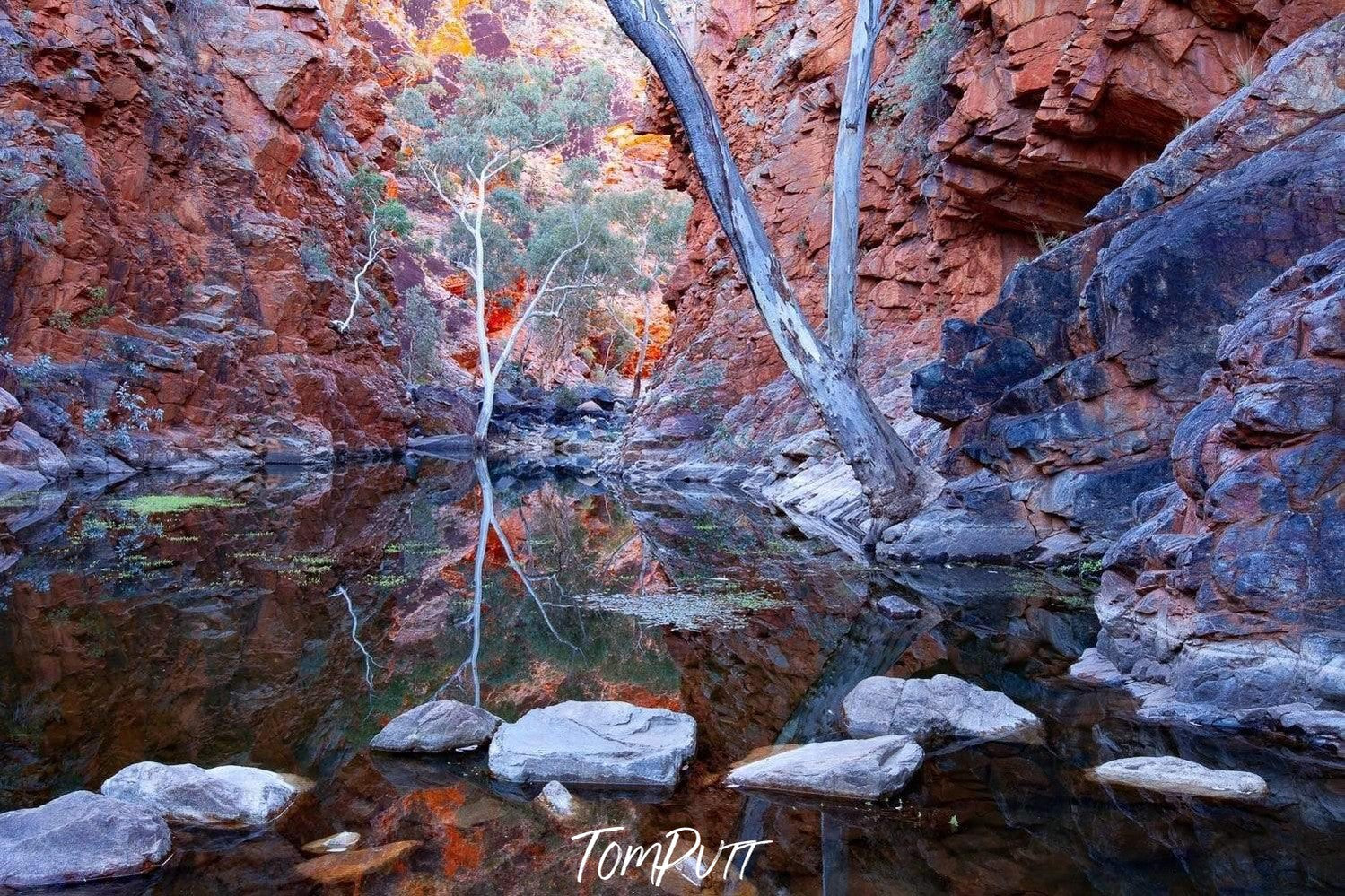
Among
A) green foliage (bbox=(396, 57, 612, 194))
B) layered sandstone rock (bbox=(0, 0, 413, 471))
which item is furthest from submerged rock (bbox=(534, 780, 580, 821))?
green foliage (bbox=(396, 57, 612, 194))

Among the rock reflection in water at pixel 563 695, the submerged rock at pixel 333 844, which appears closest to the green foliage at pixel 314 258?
the rock reflection in water at pixel 563 695

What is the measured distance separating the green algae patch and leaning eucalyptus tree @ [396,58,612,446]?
14317 mm

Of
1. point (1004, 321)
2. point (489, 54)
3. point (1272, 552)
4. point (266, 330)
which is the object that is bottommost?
point (1272, 552)

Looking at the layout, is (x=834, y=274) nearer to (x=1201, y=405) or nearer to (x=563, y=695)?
(x=1201, y=405)

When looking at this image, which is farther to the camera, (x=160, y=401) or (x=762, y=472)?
(x=160, y=401)

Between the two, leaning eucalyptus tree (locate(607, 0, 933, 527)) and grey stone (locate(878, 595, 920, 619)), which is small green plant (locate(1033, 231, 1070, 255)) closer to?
leaning eucalyptus tree (locate(607, 0, 933, 527))

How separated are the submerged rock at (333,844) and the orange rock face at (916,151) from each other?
1196cm

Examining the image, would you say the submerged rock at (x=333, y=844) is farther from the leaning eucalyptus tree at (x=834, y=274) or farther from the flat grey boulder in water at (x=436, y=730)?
the leaning eucalyptus tree at (x=834, y=274)

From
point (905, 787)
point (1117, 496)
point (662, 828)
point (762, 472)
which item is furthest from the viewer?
point (762, 472)

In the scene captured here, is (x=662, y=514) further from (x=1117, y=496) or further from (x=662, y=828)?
(x=662, y=828)

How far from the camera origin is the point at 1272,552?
4.53m

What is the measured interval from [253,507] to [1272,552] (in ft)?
41.7

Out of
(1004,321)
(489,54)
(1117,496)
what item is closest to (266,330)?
(1004,321)

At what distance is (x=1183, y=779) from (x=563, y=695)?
9.65 feet
